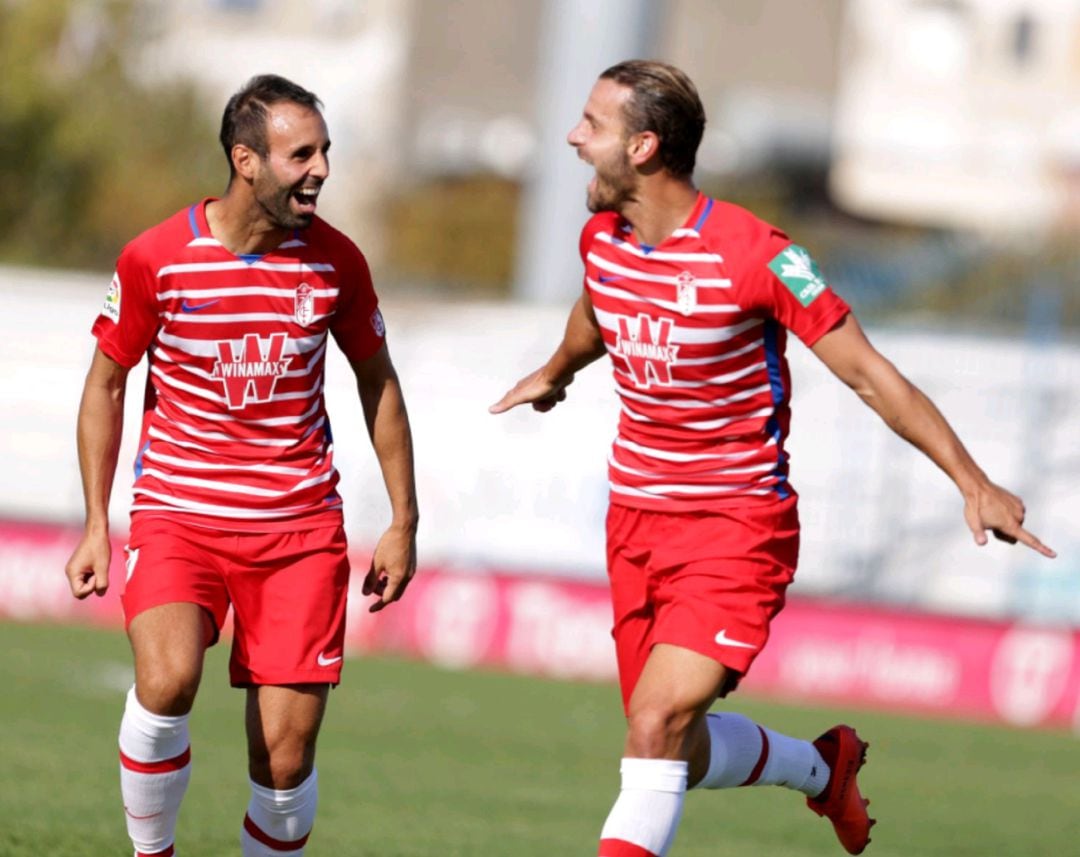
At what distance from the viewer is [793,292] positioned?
6.12 meters

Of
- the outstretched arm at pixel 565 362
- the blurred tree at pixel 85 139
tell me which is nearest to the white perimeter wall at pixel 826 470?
the blurred tree at pixel 85 139

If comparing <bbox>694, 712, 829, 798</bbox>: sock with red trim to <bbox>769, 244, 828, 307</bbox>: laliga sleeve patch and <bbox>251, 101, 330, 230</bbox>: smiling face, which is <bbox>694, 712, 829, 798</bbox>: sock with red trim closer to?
<bbox>769, 244, 828, 307</bbox>: laliga sleeve patch

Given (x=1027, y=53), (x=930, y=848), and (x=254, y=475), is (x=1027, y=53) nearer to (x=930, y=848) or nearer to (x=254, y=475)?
(x=930, y=848)

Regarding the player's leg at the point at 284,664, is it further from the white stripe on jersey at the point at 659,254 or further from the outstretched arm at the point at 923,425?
the outstretched arm at the point at 923,425

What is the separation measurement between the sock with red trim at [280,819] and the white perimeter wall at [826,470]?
12159 mm

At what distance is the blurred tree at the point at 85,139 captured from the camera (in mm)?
31453

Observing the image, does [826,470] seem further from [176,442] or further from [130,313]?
[130,313]

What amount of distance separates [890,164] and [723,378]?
155ft

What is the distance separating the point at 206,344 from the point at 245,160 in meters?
0.53

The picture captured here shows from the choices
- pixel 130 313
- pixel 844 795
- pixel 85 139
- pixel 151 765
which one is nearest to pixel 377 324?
pixel 130 313

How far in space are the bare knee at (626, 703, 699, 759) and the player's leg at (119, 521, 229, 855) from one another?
1.21m

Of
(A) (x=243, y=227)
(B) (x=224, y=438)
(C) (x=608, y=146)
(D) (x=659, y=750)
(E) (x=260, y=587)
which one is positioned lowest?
(D) (x=659, y=750)

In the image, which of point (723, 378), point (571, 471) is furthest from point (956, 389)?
point (723, 378)

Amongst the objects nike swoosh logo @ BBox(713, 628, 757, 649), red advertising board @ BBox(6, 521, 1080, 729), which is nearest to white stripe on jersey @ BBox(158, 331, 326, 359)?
nike swoosh logo @ BBox(713, 628, 757, 649)
